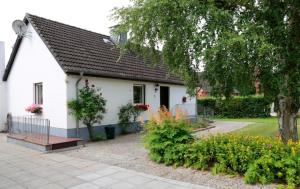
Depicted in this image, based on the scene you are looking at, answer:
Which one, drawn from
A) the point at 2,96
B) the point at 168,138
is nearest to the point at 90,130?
the point at 168,138

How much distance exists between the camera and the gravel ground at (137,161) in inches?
233

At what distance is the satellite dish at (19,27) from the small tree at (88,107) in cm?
455

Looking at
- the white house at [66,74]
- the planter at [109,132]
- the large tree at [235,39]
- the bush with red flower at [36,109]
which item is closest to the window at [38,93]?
the white house at [66,74]

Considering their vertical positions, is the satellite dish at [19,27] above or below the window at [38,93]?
above

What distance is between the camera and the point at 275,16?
6270mm

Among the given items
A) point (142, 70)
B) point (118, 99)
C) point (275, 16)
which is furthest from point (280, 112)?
point (142, 70)

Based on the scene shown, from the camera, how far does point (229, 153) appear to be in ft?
20.4

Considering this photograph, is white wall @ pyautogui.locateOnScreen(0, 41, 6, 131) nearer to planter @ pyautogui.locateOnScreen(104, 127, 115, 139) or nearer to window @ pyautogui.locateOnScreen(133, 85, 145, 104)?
planter @ pyautogui.locateOnScreen(104, 127, 115, 139)

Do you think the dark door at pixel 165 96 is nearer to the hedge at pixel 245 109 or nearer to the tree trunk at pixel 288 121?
the hedge at pixel 245 109

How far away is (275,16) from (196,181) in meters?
4.23

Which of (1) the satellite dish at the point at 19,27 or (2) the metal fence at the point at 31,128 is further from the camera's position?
(1) the satellite dish at the point at 19,27

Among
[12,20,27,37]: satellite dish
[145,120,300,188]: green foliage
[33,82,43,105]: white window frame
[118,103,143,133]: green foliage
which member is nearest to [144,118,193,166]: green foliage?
[145,120,300,188]: green foliage

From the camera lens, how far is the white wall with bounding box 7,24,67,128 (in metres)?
11.6

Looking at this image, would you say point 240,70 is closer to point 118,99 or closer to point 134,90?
point 118,99
